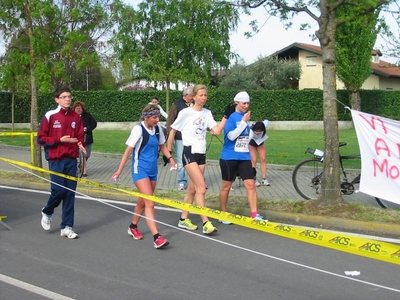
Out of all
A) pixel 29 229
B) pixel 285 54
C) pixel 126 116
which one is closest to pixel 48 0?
pixel 29 229

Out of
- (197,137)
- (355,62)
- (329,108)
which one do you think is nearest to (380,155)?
(329,108)

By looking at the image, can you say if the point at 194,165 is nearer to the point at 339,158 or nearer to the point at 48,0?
the point at 339,158

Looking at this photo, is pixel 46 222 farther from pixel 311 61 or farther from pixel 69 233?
pixel 311 61

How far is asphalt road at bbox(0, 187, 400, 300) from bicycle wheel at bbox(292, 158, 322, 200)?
2.32 meters

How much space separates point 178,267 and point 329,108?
11.5ft

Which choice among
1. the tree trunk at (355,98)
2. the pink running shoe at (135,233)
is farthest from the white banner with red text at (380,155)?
the tree trunk at (355,98)

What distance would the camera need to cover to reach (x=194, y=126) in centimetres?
740

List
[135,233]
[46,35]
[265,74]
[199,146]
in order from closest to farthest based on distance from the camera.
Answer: [135,233] < [199,146] < [46,35] < [265,74]

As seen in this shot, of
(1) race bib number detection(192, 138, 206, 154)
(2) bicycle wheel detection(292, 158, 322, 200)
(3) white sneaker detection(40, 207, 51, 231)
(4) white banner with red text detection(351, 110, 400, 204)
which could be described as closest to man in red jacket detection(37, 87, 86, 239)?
(3) white sneaker detection(40, 207, 51, 231)

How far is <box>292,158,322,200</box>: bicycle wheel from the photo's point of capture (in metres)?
9.49

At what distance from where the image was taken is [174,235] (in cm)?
737

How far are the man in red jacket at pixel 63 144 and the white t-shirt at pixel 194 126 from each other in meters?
1.32

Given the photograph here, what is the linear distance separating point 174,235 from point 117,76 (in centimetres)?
6171

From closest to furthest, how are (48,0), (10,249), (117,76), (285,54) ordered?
(10,249), (48,0), (285,54), (117,76)
